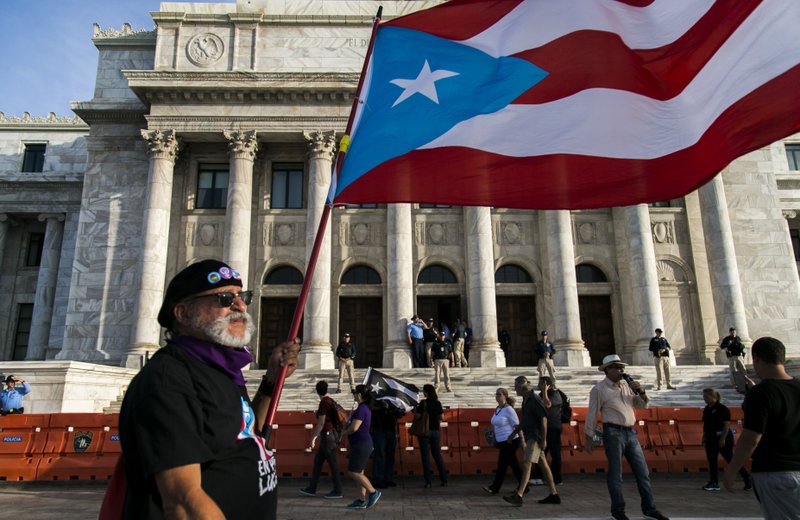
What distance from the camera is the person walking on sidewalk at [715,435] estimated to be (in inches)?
424

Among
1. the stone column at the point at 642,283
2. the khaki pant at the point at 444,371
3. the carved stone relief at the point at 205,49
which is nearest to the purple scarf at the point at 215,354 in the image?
the khaki pant at the point at 444,371

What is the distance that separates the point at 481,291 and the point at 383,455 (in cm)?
1523

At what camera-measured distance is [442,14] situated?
20.3 ft

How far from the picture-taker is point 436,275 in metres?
28.9

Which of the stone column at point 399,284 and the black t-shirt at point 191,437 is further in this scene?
the stone column at point 399,284

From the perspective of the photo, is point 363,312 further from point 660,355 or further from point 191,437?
point 191,437

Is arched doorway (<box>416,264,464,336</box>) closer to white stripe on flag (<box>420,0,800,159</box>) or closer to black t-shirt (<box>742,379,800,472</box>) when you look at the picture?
white stripe on flag (<box>420,0,800,159</box>)

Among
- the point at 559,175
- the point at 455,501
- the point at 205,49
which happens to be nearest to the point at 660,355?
the point at 455,501

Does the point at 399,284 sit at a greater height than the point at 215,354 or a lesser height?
greater

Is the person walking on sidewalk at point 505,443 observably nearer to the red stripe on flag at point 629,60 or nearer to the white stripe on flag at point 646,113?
the white stripe on flag at point 646,113

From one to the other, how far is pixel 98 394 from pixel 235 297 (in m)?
19.0

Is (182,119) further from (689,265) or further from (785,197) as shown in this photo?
(785,197)

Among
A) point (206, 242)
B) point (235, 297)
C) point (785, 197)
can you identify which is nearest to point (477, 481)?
point (235, 297)

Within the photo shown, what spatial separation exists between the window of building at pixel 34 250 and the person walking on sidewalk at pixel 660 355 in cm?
3431
